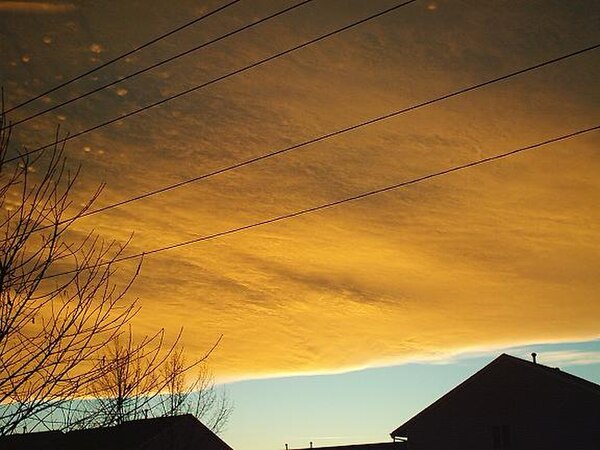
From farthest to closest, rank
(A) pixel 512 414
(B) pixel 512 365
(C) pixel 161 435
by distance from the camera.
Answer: (C) pixel 161 435 < (B) pixel 512 365 < (A) pixel 512 414

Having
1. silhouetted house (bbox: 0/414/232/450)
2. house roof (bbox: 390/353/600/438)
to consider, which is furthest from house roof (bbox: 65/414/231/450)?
house roof (bbox: 390/353/600/438)

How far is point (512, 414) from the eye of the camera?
1340 inches

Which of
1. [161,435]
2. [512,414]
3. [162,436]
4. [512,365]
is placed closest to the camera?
[512,414]

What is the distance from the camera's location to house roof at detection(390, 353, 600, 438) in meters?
33.0

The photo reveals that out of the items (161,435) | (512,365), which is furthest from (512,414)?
(161,435)

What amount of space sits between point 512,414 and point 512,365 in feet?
7.61

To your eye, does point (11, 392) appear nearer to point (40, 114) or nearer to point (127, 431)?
point (40, 114)

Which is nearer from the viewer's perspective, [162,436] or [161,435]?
[161,435]

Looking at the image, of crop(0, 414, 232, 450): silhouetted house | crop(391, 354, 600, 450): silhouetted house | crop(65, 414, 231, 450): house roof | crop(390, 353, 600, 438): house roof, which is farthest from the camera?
crop(65, 414, 231, 450): house roof

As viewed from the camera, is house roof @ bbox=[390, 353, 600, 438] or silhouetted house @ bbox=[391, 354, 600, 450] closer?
silhouetted house @ bbox=[391, 354, 600, 450]

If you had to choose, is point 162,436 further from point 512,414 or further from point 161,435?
point 512,414

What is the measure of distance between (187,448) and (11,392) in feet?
114

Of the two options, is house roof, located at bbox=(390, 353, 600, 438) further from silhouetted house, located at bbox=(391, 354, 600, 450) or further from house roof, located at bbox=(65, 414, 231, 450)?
house roof, located at bbox=(65, 414, 231, 450)

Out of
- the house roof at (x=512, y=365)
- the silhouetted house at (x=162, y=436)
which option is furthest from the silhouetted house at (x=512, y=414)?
the silhouetted house at (x=162, y=436)
